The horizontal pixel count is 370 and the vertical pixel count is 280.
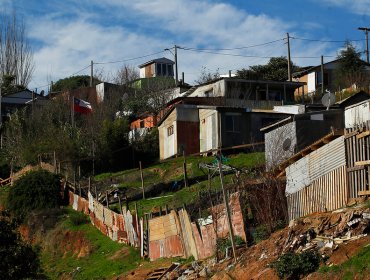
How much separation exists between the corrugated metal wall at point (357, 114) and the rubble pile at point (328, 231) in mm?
10838

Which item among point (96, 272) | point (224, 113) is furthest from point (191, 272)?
point (224, 113)

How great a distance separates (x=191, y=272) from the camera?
2853 cm

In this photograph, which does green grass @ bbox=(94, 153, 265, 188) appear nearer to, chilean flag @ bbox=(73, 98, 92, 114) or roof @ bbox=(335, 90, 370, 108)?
roof @ bbox=(335, 90, 370, 108)

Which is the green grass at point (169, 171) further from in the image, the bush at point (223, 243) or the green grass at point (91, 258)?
the bush at point (223, 243)

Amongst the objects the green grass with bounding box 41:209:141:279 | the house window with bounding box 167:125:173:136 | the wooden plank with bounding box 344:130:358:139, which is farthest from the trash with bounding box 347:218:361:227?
the house window with bounding box 167:125:173:136

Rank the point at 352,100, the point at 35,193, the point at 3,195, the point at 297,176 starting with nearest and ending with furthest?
the point at 297,176
the point at 352,100
the point at 35,193
the point at 3,195

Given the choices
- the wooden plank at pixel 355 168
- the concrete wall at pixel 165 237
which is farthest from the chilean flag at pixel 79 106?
the wooden plank at pixel 355 168

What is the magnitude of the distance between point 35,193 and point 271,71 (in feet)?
116

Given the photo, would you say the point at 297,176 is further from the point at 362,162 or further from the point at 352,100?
the point at 352,100

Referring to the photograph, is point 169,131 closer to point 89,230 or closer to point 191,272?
point 89,230

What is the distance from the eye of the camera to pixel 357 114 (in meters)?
36.1

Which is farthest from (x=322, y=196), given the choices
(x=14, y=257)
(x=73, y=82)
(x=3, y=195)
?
(x=73, y=82)

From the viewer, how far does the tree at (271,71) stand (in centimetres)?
7750

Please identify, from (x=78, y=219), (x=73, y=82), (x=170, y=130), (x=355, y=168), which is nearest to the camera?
(x=355, y=168)
